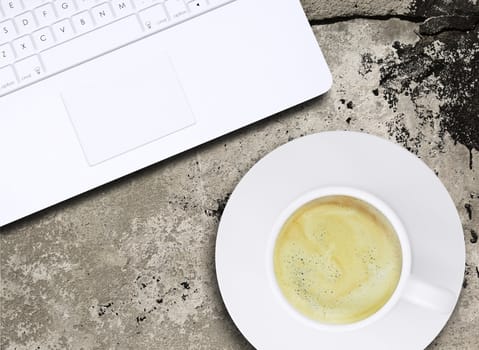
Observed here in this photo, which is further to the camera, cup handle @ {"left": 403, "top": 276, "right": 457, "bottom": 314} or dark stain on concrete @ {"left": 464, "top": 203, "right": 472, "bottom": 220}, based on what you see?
dark stain on concrete @ {"left": 464, "top": 203, "right": 472, "bottom": 220}

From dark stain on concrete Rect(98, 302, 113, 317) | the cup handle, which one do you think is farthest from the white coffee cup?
dark stain on concrete Rect(98, 302, 113, 317)

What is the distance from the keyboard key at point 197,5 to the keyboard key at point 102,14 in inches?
4.0

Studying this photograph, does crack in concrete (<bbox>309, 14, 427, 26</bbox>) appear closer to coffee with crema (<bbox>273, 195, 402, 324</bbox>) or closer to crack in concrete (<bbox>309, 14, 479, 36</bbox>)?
crack in concrete (<bbox>309, 14, 479, 36</bbox>)

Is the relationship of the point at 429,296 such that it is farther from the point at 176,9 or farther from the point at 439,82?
→ the point at 176,9

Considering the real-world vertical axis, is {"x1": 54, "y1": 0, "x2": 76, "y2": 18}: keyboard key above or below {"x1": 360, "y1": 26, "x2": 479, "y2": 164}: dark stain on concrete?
above

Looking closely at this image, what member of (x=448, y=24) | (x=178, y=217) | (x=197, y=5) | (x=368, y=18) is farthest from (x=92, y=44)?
(x=448, y=24)

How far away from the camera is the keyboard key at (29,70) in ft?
2.66

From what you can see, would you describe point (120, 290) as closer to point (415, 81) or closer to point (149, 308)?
point (149, 308)

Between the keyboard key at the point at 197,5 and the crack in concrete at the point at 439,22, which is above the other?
the keyboard key at the point at 197,5

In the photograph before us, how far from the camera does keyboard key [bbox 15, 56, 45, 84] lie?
81 centimetres

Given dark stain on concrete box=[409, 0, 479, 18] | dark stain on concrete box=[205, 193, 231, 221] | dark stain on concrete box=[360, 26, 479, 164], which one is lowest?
dark stain on concrete box=[205, 193, 231, 221]

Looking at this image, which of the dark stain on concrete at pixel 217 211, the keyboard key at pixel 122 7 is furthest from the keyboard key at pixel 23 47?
the dark stain on concrete at pixel 217 211

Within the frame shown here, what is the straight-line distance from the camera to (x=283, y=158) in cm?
78

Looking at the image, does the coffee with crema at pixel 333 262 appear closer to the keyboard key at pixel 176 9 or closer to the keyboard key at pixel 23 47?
the keyboard key at pixel 176 9
